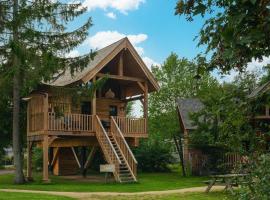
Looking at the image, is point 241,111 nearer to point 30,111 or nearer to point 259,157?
point 259,157

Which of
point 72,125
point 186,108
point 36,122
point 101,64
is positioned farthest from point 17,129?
point 186,108

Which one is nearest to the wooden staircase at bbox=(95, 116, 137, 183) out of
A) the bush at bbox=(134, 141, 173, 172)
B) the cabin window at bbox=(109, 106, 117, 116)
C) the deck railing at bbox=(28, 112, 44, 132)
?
the deck railing at bbox=(28, 112, 44, 132)

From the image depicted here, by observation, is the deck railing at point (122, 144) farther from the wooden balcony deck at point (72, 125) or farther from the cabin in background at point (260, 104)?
the cabin in background at point (260, 104)

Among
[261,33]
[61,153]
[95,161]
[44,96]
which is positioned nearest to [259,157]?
[261,33]

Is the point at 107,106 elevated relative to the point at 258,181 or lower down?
elevated

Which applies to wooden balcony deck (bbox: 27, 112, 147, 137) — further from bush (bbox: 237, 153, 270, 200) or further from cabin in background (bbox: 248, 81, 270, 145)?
cabin in background (bbox: 248, 81, 270, 145)

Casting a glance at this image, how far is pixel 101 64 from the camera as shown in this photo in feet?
89.4

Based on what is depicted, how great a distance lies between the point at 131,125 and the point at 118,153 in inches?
127

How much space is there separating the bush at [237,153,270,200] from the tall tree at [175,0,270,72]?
2288 mm

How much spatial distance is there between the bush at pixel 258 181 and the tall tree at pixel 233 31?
7.51ft

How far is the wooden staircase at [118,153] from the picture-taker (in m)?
23.9

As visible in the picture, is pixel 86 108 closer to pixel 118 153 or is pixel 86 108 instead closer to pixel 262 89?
pixel 118 153

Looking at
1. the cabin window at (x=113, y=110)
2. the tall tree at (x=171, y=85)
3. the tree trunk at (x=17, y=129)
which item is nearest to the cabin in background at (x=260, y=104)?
the tree trunk at (x=17, y=129)

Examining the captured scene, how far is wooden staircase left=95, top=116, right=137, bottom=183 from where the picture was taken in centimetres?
2386
